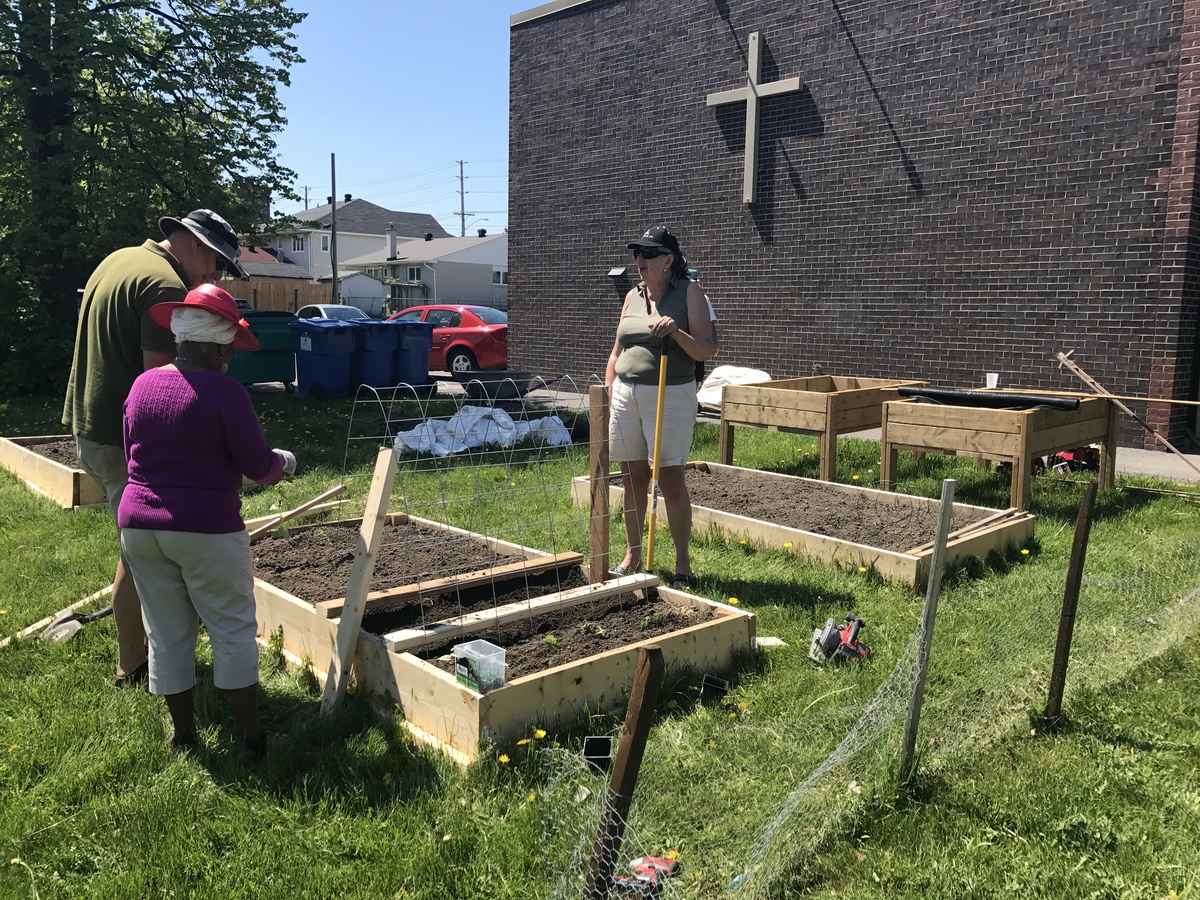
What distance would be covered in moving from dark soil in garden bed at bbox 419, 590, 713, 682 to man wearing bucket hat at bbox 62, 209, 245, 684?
125 centimetres

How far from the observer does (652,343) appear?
16.2 feet

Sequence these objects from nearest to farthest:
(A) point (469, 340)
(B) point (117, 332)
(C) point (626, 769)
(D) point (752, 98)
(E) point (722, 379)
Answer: (C) point (626, 769) → (B) point (117, 332) → (E) point (722, 379) → (D) point (752, 98) → (A) point (469, 340)

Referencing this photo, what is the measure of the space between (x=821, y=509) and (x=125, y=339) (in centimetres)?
460

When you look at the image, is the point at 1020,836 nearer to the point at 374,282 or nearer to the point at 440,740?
the point at 440,740

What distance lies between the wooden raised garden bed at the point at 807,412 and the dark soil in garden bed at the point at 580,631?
3669 mm

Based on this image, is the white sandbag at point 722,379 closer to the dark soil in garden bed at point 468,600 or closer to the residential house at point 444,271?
the dark soil in garden bed at point 468,600

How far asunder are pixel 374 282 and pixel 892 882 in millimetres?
49703

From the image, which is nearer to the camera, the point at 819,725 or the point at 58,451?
the point at 819,725

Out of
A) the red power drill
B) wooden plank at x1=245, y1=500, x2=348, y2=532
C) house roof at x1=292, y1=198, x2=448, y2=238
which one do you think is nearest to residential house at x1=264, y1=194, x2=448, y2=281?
house roof at x1=292, y1=198, x2=448, y2=238

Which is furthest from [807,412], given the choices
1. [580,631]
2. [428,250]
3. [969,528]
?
[428,250]

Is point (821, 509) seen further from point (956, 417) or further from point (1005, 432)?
point (1005, 432)

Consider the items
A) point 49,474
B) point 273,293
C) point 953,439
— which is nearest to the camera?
point 953,439

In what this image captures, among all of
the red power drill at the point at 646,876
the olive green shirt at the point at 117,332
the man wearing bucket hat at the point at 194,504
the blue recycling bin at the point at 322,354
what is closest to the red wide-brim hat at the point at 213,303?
the man wearing bucket hat at the point at 194,504

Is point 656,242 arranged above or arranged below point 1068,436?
above
